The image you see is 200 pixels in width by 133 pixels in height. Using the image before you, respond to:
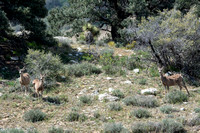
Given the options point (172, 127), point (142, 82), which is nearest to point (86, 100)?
point (142, 82)

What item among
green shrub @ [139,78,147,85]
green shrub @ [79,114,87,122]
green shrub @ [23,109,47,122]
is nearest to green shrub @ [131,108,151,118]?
green shrub @ [79,114,87,122]

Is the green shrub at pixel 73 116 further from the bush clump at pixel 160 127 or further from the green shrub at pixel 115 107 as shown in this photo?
the bush clump at pixel 160 127

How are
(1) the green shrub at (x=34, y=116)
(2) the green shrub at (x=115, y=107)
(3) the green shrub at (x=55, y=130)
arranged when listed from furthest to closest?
1. (2) the green shrub at (x=115, y=107)
2. (1) the green shrub at (x=34, y=116)
3. (3) the green shrub at (x=55, y=130)

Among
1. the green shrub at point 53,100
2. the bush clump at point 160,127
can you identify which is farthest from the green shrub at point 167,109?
the green shrub at point 53,100

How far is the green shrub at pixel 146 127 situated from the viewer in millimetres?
7281

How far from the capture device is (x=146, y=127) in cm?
735

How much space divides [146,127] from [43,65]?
6367mm

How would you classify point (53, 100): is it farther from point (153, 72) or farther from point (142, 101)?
point (153, 72)

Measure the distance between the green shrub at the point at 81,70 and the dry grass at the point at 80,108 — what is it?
0.79 m

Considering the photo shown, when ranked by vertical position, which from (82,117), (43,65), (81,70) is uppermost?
(43,65)

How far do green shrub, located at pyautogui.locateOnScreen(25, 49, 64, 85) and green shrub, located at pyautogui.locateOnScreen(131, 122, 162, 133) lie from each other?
5.46m

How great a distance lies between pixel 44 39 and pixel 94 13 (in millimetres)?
6369

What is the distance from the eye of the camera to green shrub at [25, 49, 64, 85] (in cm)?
1188

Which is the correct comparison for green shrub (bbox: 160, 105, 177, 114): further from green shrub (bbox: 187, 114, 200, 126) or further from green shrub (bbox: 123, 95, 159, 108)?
green shrub (bbox: 187, 114, 200, 126)
